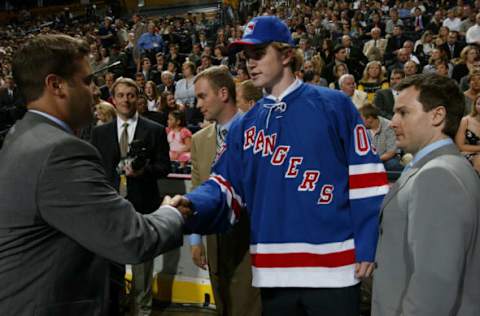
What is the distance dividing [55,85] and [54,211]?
45cm

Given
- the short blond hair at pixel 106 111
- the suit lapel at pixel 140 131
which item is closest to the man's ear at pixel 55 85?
the suit lapel at pixel 140 131

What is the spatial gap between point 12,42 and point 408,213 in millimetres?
20465

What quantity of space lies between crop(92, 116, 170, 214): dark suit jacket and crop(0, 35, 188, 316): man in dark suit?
8.10ft

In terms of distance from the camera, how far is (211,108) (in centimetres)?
360

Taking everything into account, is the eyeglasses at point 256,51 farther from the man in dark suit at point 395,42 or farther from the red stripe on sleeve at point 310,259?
the man in dark suit at point 395,42

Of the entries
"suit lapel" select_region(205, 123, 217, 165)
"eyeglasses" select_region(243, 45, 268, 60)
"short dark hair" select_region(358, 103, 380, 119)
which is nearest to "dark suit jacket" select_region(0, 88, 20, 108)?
"short dark hair" select_region(358, 103, 380, 119)

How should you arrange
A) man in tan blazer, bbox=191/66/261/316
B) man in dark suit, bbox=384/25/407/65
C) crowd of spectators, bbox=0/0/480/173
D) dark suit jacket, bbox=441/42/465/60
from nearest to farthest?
man in tan blazer, bbox=191/66/261/316, crowd of spectators, bbox=0/0/480/173, dark suit jacket, bbox=441/42/465/60, man in dark suit, bbox=384/25/407/65

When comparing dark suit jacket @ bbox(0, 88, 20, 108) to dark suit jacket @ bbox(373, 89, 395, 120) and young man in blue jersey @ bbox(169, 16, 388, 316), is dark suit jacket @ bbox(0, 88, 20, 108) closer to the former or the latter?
dark suit jacket @ bbox(373, 89, 395, 120)

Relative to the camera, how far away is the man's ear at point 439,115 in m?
2.26

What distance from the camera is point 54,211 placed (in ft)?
5.98

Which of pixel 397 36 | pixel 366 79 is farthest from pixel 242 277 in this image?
pixel 397 36

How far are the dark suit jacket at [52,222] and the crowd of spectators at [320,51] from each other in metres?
4.24

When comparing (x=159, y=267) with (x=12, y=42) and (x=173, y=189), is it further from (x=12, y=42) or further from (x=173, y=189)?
(x=12, y=42)

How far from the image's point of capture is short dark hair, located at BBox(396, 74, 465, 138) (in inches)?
89.1
